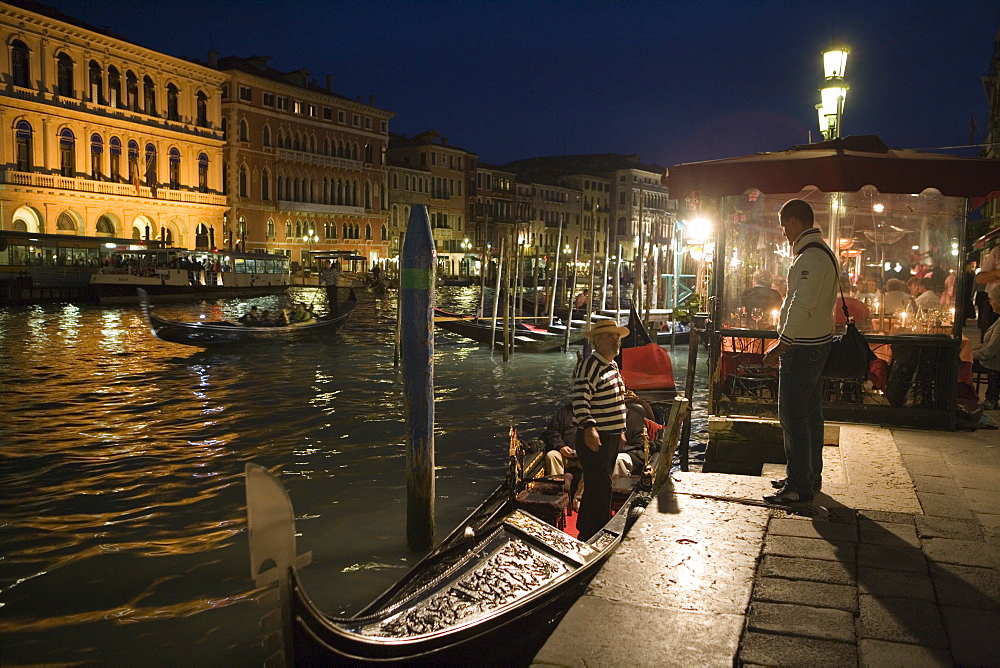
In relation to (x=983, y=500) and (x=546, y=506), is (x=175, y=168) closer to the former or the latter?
(x=546, y=506)

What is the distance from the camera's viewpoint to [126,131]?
35219 mm

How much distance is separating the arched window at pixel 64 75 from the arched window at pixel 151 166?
4.16 metres

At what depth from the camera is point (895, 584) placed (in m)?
2.84

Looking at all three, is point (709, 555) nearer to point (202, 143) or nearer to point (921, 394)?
point (921, 394)

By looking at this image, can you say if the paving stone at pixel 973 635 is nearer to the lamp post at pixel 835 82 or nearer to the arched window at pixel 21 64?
the lamp post at pixel 835 82

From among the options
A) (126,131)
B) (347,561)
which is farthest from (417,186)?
(347,561)

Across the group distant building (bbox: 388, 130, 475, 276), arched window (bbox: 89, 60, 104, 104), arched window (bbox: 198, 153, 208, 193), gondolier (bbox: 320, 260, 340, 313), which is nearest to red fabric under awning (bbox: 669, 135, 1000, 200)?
gondolier (bbox: 320, 260, 340, 313)

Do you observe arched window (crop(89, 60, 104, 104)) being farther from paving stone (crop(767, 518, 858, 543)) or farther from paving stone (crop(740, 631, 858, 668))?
paving stone (crop(740, 631, 858, 668))

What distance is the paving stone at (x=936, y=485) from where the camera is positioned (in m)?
3.91

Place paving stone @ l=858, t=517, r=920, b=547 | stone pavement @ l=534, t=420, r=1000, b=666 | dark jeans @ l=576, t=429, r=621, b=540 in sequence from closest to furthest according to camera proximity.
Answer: stone pavement @ l=534, t=420, r=1000, b=666 < paving stone @ l=858, t=517, r=920, b=547 < dark jeans @ l=576, t=429, r=621, b=540

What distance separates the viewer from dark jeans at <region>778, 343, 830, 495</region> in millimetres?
3609

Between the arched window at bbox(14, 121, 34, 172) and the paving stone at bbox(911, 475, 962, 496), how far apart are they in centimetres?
3405

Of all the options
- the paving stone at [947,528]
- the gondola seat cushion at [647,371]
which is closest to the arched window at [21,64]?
the gondola seat cushion at [647,371]

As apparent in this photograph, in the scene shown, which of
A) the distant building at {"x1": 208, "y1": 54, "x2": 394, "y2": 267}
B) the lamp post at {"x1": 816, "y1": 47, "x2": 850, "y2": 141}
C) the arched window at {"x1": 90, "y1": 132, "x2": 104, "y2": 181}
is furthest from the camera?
the distant building at {"x1": 208, "y1": 54, "x2": 394, "y2": 267}
